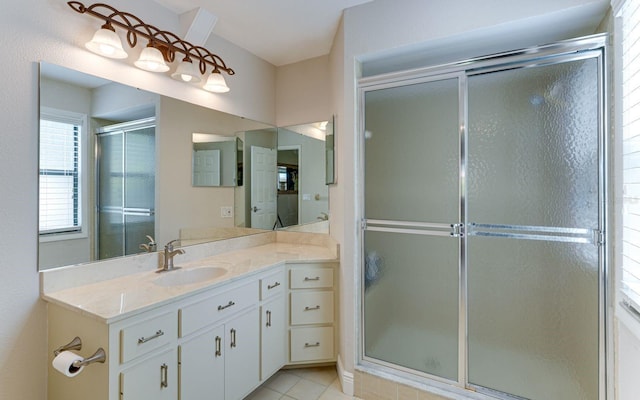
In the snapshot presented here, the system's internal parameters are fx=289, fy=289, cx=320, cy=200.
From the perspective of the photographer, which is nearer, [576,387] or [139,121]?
[576,387]

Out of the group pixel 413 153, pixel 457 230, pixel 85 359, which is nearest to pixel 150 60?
pixel 85 359

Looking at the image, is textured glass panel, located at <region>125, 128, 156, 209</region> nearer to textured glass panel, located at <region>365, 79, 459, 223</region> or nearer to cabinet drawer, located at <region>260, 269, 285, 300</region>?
cabinet drawer, located at <region>260, 269, 285, 300</region>

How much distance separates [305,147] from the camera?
2.76 m

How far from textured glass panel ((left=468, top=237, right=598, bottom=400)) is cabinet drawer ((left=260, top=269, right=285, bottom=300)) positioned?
124 centimetres

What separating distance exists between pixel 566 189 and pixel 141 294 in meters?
2.24

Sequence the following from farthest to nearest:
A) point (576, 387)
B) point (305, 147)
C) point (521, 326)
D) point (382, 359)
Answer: point (305, 147) < point (382, 359) < point (521, 326) < point (576, 387)

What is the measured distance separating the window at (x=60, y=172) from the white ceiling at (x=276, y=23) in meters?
1.02

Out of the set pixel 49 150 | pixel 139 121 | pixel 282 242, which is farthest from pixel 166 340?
pixel 282 242

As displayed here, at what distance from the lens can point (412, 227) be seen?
6.20 feet

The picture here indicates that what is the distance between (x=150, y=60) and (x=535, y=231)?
96.5 inches

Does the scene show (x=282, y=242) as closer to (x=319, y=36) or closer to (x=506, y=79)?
(x=319, y=36)

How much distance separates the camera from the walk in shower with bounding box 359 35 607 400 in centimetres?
148

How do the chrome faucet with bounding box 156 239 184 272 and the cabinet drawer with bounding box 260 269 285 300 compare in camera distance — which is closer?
the chrome faucet with bounding box 156 239 184 272

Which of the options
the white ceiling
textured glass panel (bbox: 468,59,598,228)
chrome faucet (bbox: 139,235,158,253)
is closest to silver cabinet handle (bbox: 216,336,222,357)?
chrome faucet (bbox: 139,235,158,253)
